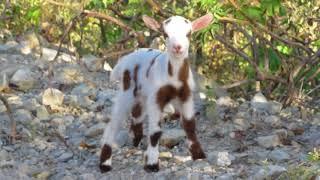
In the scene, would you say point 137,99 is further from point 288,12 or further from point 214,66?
point 214,66

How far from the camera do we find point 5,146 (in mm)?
7301

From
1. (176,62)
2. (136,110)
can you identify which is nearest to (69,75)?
(136,110)

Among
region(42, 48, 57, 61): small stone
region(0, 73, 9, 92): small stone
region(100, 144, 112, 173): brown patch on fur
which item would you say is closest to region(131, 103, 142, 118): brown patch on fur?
region(100, 144, 112, 173): brown patch on fur

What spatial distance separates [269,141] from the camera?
6898 millimetres

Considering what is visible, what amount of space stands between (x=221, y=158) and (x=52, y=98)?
2.85 m

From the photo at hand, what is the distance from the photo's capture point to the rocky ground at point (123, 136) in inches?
247

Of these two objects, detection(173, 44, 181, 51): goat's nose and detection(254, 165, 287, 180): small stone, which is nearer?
detection(254, 165, 287, 180): small stone

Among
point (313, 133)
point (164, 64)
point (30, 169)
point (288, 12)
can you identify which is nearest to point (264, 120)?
point (313, 133)

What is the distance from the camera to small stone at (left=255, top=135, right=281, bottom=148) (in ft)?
22.5

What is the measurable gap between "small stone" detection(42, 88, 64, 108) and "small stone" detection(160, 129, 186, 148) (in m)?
1.80

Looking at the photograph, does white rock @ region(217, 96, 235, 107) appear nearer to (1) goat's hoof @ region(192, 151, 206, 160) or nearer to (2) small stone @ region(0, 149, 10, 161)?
(1) goat's hoof @ region(192, 151, 206, 160)

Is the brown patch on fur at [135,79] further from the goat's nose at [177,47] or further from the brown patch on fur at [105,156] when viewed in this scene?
the goat's nose at [177,47]

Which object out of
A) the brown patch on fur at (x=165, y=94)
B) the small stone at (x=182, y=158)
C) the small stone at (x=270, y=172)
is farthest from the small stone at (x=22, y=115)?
the small stone at (x=270, y=172)

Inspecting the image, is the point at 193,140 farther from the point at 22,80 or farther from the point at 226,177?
the point at 22,80
